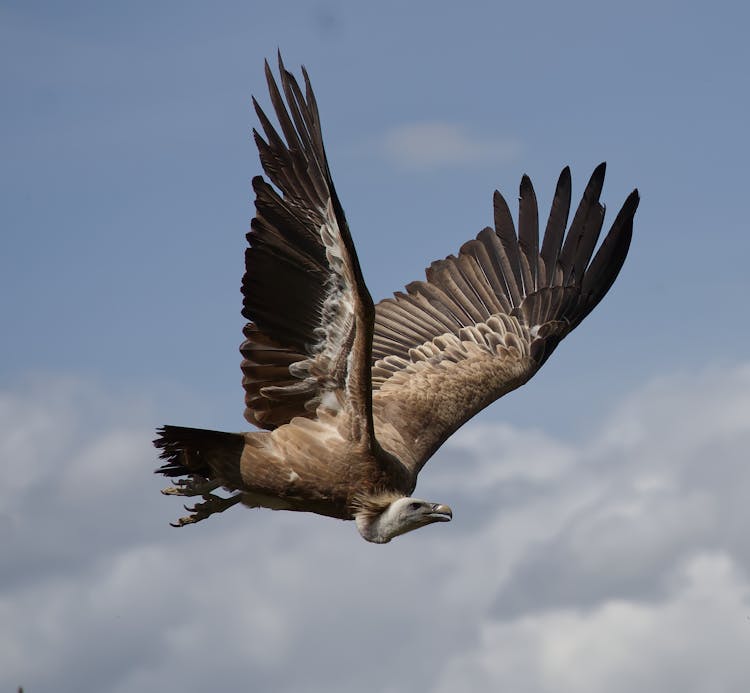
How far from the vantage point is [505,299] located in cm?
1290

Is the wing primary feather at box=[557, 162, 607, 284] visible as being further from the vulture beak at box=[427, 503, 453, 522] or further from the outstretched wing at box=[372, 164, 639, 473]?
the vulture beak at box=[427, 503, 453, 522]

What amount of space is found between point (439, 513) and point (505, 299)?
12.8 feet

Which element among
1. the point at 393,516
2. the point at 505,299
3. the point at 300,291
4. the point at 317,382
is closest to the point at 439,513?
the point at 393,516

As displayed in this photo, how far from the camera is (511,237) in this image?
1302cm

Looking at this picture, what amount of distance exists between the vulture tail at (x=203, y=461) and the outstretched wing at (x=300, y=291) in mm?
316

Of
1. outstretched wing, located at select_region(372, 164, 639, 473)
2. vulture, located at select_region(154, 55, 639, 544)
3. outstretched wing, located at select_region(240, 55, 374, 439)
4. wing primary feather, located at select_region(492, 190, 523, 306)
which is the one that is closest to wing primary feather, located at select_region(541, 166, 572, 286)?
outstretched wing, located at select_region(372, 164, 639, 473)

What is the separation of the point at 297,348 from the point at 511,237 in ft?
13.4

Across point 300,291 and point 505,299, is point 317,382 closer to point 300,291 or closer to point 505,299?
point 300,291

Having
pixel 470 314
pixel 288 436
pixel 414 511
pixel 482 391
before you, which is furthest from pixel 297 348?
pixel 470 314

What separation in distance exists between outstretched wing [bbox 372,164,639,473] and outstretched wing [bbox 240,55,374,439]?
2.12 metres

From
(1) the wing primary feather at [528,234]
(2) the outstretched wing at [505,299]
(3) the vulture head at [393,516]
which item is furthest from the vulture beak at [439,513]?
(1) the wing primary feather at [528,234]

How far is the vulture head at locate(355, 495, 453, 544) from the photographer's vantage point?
9344 mm

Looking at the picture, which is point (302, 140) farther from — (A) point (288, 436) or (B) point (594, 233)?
(B) point (594, 233)

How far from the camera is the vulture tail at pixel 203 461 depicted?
31.4 feet
